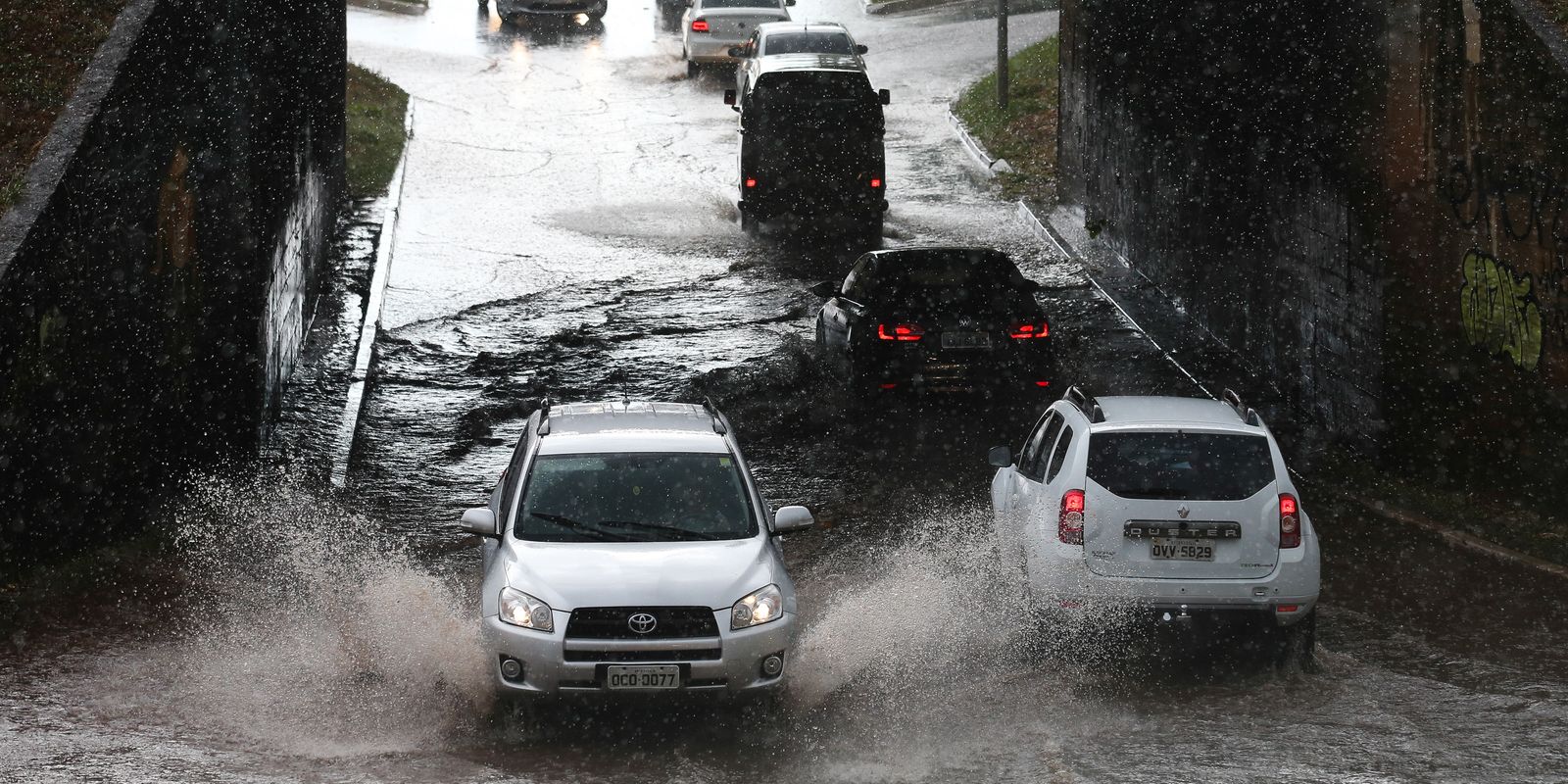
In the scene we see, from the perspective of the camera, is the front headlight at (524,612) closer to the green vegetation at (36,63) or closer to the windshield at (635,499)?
the windshield at (635,499)

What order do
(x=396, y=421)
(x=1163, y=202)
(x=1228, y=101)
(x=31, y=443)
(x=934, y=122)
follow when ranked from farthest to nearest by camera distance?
(x=934, y=122), (x=1163, y=202), (x=1228, y=101), (x=396, y=421), (x=31, y=443)

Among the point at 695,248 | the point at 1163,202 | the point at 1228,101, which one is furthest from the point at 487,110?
the point at 1228,101

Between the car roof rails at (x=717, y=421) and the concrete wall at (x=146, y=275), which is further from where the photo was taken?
the concrete wall at (x=146, y=275)

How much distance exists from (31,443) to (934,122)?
24519 millimetres

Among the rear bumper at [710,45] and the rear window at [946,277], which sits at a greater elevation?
the rear window at [946,277]

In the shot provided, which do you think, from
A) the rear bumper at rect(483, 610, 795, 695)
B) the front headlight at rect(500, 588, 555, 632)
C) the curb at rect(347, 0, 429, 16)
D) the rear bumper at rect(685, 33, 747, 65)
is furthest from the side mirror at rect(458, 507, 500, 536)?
the curb at rect(347, 0, 429, 16)

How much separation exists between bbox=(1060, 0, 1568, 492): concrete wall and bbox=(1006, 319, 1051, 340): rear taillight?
248 centimetres

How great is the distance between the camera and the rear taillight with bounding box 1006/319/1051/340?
17172 mm

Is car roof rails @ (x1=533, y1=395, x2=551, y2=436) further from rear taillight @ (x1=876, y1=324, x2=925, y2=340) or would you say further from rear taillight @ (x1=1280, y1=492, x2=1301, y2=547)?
rear taillight @ (x1=876, y1=324, x2=925, y2=340)

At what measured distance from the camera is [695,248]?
25188 mm

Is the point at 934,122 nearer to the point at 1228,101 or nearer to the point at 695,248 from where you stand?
the point at 695,248

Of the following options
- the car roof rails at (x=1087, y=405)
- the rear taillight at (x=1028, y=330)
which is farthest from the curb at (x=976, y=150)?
the car roof rails at (x=1087, y=405)

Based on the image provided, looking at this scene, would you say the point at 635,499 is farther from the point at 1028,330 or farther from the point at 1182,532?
the point at 1028,330

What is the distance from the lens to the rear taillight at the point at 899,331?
17.2 m
